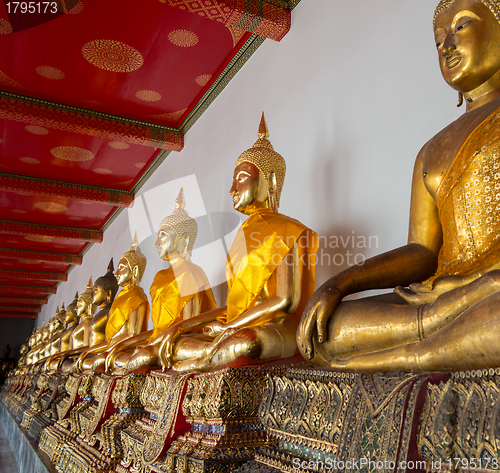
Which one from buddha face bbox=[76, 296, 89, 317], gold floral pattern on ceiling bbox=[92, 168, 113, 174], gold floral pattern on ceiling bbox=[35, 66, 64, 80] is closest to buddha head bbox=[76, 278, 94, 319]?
buddha face bbox=[76, 296, 89, 317]

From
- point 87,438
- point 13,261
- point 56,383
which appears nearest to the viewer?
point 87,438

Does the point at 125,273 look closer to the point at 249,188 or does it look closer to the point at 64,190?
the point at 249,188

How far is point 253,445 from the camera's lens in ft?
5.03

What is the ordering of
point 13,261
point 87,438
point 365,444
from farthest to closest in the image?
point 13,261, point 87,438, point 365,444

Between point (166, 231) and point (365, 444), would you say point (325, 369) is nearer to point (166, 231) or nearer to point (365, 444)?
point (365, 444)

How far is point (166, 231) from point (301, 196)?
0.99 meters

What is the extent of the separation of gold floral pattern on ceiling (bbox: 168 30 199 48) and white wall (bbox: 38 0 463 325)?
44 centimetres

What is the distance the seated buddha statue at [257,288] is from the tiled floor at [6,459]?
11.5 ft

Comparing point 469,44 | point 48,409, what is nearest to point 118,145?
point 48,409

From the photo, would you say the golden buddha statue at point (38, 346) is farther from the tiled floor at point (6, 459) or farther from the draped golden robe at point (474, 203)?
the draped golden robe at point (474, 203)

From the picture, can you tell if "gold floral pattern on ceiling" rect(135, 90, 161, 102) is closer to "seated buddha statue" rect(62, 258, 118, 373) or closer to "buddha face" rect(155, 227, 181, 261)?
"buddha face" rect(155, 227, 181, 261)

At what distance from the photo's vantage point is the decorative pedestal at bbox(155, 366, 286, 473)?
1.49 metres

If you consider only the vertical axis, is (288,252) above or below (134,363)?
above

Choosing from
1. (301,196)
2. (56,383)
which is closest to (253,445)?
(301,196)
